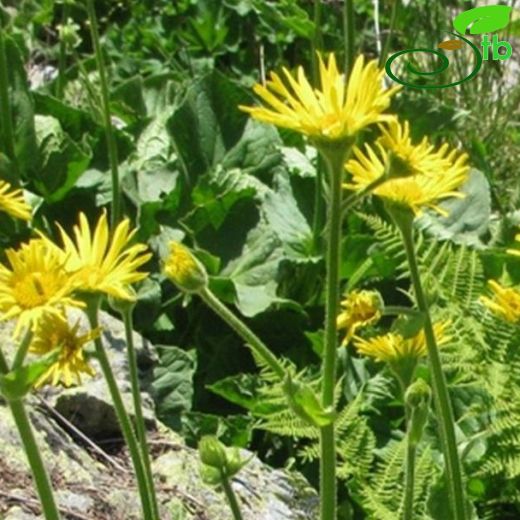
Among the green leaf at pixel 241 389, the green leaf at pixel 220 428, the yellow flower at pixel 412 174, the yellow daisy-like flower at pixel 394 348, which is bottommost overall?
the green leaf at pixel 220 428

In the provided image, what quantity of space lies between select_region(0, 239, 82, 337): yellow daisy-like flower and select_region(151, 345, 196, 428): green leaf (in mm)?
1611

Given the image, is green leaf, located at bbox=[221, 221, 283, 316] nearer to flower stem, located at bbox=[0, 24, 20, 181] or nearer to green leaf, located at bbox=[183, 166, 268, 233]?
green leaf, located at bbox=[183, 166, 268, 233]

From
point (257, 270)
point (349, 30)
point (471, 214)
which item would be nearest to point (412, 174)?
point (349, 30)

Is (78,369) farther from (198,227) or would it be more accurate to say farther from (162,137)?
(162,137)

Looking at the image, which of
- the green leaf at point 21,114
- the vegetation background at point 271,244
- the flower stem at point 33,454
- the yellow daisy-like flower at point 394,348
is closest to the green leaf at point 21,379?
the flower stem at point 33,454

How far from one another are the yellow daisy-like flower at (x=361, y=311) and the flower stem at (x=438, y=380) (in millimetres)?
97

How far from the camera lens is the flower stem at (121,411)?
1614 mm

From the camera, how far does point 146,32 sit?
5.18 m

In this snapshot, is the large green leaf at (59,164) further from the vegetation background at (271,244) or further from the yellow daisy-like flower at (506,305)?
the yellow daisy-like flower at (506,305)

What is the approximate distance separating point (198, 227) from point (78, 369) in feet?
6.78

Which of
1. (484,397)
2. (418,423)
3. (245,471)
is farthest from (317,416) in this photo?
(484,397)

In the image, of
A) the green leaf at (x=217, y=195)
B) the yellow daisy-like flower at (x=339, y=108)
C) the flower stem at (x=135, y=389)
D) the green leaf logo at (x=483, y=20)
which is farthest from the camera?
the green leaf logo at (x=483, y=20)

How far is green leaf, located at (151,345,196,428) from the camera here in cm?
314

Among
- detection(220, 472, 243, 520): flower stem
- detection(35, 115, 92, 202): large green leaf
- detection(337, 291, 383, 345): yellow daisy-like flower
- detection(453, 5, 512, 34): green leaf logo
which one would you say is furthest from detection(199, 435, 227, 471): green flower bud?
detection(453, 5, 512, 34): green leaf logo
